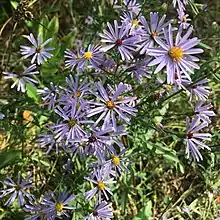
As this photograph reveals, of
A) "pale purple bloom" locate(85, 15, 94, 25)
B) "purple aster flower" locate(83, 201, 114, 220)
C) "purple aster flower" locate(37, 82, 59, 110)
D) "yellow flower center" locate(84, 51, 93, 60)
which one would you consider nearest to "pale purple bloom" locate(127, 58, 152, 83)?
"yellow flower center" locate(84, 51, 93, 60)

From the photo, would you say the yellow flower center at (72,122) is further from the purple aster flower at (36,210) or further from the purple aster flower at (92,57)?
the purple aster flower at (36,210)

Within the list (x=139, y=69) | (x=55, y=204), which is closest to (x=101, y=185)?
(x=55, y=204)

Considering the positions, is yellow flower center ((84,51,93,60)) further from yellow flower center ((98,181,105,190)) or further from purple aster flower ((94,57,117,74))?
yellow flower center ((98,181,105,190))

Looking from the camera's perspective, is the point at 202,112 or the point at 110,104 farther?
the point at 202,112

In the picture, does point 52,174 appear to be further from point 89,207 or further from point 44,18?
point 44,18

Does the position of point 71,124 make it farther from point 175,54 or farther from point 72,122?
point 175,54

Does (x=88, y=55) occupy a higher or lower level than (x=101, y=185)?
higher
